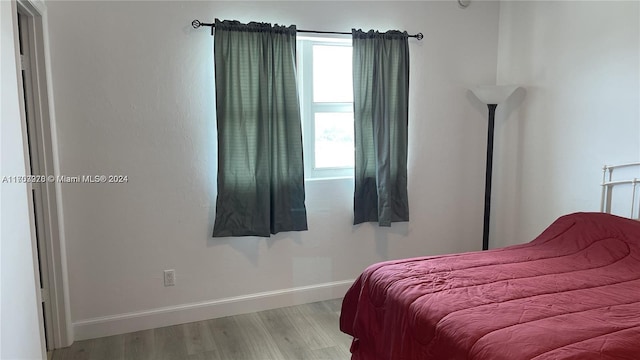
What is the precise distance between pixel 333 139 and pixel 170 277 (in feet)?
5.02

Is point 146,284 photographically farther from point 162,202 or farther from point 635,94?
point 635,94

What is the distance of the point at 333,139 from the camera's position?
366 cm

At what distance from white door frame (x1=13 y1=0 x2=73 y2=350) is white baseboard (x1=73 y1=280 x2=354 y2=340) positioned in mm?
152

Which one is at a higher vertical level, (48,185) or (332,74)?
(332,74)

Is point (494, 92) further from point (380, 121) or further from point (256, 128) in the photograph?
point (256, 128)

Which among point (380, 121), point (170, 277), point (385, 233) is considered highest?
point (380, 121)

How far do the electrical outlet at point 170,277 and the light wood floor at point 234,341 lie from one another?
0.96ft

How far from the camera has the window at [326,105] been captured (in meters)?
3.51

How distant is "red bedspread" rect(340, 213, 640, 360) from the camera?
1.68 meters

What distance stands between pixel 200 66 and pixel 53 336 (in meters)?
1.89

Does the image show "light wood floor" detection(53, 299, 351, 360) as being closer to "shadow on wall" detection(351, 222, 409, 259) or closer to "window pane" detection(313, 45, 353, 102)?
"shadow on wall" detection(351, 222, 409, 259)

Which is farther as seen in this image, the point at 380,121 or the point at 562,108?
the point at 380,121

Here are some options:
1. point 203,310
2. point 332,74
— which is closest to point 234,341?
point 203,310

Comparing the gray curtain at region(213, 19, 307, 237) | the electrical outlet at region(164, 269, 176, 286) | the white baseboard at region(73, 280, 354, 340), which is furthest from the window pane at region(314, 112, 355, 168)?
the electrical outlet at region(164, 269, 176, 286)
